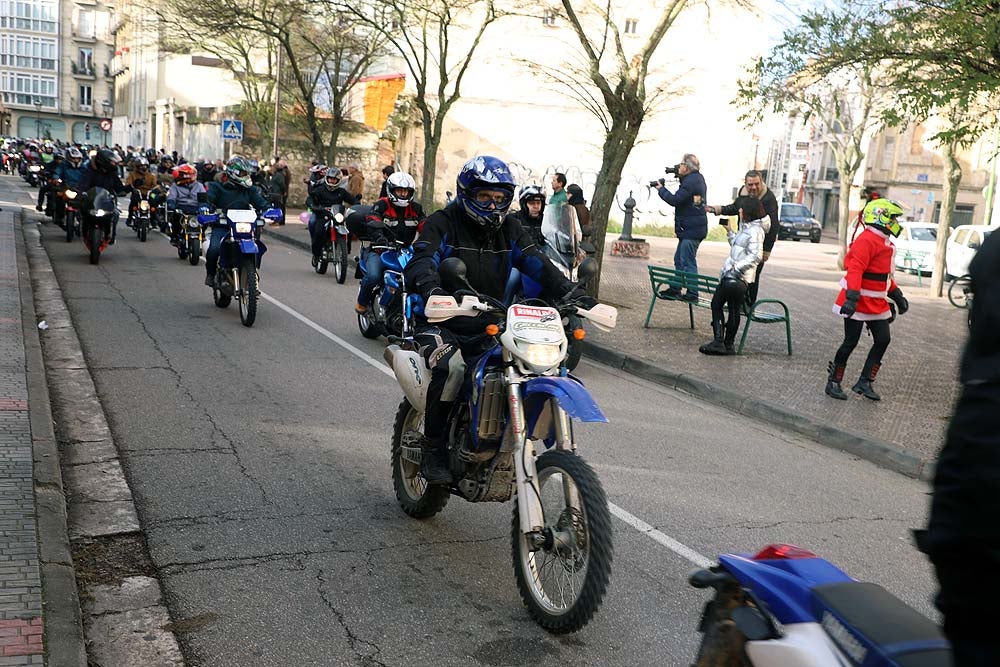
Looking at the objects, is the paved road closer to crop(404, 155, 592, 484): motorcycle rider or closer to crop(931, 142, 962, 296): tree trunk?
crop(404, 155, 592, 484): motorcycle rider

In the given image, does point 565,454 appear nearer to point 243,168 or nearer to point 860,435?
point 860,435

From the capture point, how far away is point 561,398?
4102 millimetres

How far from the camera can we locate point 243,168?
42.2 ft

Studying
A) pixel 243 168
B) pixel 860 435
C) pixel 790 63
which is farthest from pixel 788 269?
pixel 860 435

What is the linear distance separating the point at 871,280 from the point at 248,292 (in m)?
6.50

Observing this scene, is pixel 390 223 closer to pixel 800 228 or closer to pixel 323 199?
pixel 323 199

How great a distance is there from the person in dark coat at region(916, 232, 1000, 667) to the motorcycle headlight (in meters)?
2.60

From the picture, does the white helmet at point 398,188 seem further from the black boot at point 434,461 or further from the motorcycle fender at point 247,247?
the black boot at point 434,461

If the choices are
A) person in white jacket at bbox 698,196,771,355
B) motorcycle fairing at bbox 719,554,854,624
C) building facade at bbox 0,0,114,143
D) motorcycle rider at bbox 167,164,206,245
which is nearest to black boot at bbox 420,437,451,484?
motorcycle fairing at bbox 719,554,854,624

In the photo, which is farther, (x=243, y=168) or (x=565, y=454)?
(x=243, y=168)

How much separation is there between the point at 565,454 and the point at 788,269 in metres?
24.8

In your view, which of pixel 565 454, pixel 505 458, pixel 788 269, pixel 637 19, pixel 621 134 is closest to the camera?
pixel 565 454

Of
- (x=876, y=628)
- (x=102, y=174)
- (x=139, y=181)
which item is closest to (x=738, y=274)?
(x=876, y=628)

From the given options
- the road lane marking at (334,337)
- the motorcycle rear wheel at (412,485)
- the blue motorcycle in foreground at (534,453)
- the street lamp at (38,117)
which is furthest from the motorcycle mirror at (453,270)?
the street lamp at (38,117)
